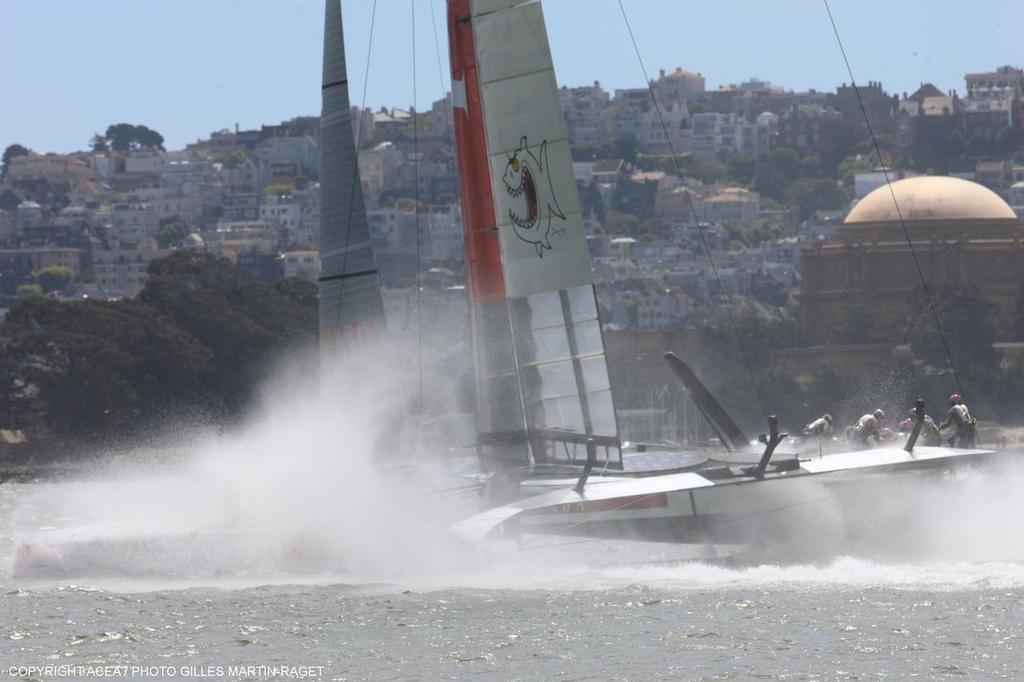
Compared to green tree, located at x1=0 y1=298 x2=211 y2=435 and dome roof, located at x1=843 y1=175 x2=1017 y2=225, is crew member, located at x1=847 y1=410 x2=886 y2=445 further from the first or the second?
dome roof, located at x1=843 y1=175 x2=1017 y2=225

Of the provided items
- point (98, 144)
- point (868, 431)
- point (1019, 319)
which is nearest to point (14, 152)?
point (98, 144)

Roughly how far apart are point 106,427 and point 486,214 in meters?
30.9

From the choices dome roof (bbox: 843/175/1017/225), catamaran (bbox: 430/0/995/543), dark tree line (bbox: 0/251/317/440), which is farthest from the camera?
dome roof (bbox: 843/175/1017/225)

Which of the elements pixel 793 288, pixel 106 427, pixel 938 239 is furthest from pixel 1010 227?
pixel 106 427

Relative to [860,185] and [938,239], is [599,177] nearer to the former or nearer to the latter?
[860,185]

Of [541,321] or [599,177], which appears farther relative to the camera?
[599,177]

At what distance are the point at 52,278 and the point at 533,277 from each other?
11833 centimetres

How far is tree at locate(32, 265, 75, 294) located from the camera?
131750mm

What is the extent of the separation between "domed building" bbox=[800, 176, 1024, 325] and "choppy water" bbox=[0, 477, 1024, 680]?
6042 centimetres

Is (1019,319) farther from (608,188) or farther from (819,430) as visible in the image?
(608,188)

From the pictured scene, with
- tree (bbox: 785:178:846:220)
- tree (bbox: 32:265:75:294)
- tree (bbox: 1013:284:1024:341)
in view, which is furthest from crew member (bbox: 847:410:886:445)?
tree (bbox: 785:178:846:220)

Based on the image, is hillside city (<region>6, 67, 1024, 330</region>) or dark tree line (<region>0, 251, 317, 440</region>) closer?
dark tree line (<region>0, 251, 317, 440</region>)

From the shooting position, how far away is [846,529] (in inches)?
650

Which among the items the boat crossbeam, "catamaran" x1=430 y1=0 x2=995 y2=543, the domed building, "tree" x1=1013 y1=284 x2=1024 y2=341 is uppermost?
"catamaran" x1=430 y1=0 x2=995 y2=543
